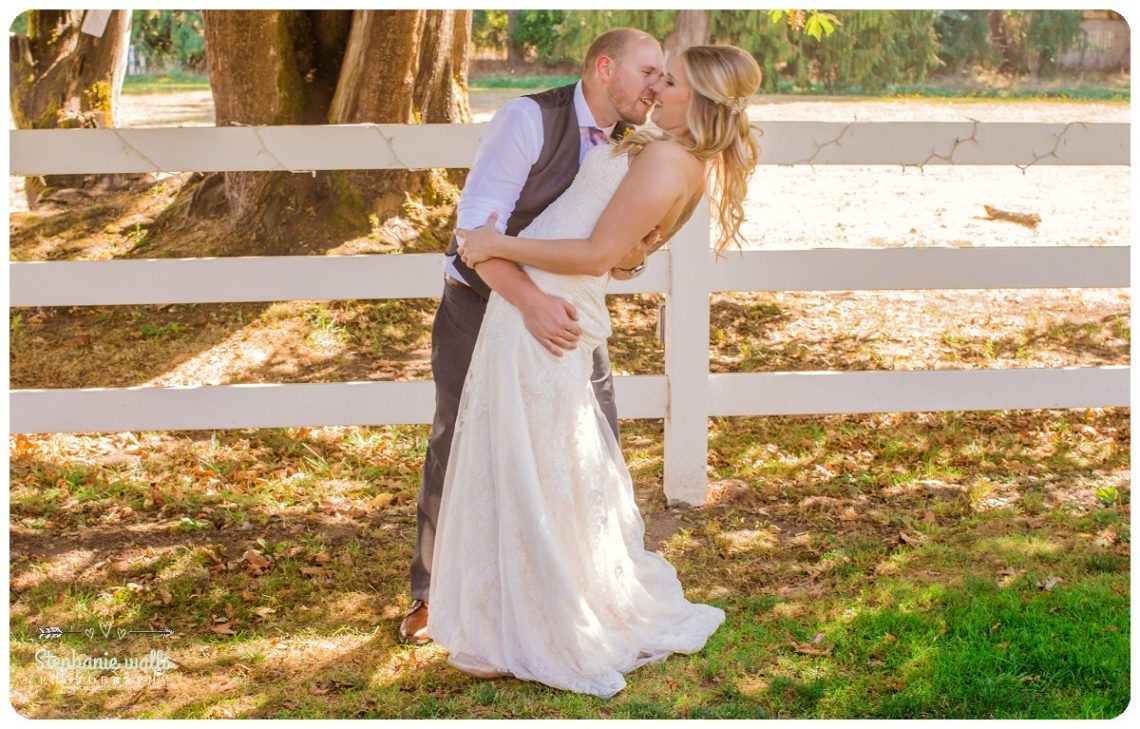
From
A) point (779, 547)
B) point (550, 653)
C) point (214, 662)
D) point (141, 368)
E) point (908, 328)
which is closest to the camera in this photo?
point (550, 653)

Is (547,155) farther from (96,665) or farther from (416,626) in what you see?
(96,665)

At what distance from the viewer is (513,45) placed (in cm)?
2591

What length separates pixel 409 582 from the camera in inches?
166

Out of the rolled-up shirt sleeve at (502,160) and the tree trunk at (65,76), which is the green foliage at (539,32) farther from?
the rolled-up shirt sleeve at (502,160)

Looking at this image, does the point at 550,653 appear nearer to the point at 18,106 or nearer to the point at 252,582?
the point at 252,582

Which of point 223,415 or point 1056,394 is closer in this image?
point 223,415

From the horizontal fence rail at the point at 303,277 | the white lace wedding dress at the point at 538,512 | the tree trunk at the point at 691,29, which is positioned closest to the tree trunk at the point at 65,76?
the horizontal fence rail at the point at 303,277

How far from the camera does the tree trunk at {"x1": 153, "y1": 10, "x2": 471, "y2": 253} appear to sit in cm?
705

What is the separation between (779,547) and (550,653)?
1.44 metres

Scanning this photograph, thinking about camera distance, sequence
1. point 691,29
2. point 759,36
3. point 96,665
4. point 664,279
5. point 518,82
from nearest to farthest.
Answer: point 96,665 < point 664,279 < point 691,29 < point 759,36 < point 518,82

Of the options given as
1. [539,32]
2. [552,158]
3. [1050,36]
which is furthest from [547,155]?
[539,32]

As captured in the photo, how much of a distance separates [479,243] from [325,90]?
182 inches
